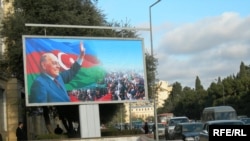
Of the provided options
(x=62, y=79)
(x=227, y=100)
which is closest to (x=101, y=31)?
(x=62, y=79)

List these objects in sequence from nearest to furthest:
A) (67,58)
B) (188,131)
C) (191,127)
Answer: (67,58) < (188,131) < (191,127)

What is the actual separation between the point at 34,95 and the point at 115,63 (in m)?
4.48

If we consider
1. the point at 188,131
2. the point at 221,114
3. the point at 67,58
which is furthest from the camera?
the point at 221,114

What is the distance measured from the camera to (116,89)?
2512 centimetres

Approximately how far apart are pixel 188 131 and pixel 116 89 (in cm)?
837

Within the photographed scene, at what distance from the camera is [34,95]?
77.1ft

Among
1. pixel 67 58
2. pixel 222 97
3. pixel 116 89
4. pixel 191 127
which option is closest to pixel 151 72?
pixel 191 127

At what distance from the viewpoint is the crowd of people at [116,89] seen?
24.4 m

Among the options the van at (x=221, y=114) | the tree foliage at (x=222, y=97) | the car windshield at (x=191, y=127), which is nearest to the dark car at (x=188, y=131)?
the car windshield at (x=191, y=127)

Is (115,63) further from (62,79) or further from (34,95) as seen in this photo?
(34,95)

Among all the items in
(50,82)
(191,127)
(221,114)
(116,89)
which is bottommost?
(191,127)

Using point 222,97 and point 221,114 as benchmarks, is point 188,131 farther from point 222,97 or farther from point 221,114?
point 222,97

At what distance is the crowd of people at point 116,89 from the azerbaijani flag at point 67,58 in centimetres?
30

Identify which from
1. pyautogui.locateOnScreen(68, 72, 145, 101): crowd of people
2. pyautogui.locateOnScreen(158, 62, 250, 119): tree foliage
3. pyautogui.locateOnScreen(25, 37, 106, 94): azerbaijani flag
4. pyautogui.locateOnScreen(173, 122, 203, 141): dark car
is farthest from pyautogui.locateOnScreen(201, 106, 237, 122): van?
pyautogui.locateOnScreen(158, 62, 250, 119): tree foliage
